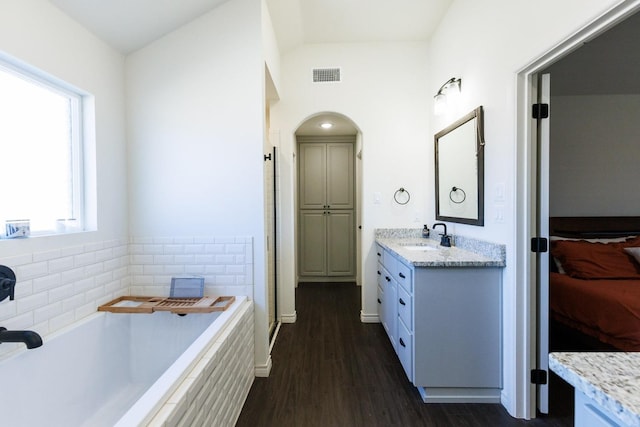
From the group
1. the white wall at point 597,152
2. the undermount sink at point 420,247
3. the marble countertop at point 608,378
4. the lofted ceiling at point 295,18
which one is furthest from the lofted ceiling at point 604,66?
the marble countertop at point 608,378

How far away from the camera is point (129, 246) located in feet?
6.83

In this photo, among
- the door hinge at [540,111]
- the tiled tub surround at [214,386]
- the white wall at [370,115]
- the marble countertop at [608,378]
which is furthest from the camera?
the white wall at [370,115]

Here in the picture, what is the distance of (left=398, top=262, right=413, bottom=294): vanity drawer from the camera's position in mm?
1862

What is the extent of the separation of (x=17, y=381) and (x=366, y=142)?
2.95m

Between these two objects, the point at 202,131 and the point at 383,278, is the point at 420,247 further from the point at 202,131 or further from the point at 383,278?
the point at 202,131

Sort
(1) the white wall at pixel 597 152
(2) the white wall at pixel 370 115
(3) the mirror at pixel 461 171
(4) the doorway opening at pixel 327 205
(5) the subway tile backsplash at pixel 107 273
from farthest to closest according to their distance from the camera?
(4) the doorway opening at pixel 327 205, (1) the white wall at pixel 597 152, (2) the white wall at pixel 370 115, (3) the mirror at pixel 461 171, (5) the subway tile backsplash at pixel 107 273

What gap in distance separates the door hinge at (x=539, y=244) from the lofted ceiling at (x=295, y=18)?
2.15 metres

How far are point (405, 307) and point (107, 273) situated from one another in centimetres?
208

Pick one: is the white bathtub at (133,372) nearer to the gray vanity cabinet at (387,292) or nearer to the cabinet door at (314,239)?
the gray vanity cabinet at (387,292)

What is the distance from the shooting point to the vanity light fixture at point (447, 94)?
2.29 meters

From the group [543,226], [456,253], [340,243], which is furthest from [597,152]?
[340,243]

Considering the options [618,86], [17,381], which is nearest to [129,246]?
[17,381]

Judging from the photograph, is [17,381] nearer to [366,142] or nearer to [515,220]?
[515,220]

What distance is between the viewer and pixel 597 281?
2307mm
